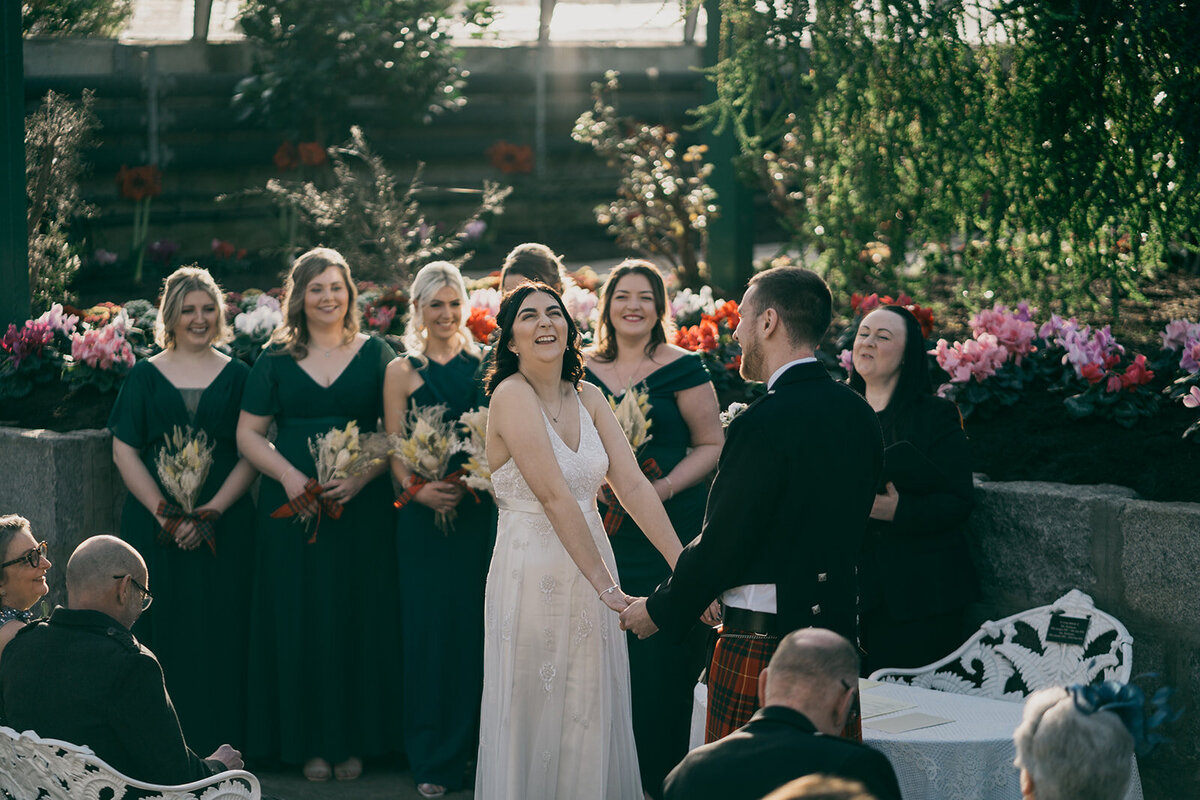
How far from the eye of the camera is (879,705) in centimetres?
405

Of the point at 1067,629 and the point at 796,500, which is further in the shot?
the point at 1067,629

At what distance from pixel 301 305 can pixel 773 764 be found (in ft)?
11.6

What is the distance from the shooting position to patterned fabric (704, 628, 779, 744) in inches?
141

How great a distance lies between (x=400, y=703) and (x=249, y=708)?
0.63m

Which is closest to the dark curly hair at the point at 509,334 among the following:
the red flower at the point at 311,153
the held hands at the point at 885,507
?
the held hands at the point at 885,507

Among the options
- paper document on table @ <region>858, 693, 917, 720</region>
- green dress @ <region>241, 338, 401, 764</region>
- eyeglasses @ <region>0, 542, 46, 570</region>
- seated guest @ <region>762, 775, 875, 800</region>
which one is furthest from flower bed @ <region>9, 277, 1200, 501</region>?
seated guest @ <region>762, 775, 875, 800</region>

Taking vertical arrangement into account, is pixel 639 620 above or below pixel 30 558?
below

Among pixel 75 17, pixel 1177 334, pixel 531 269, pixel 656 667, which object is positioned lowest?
pixel 656 667

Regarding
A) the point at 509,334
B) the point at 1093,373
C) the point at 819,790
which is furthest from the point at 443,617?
the point at 819,790

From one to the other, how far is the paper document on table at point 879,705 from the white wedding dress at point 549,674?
81 centimetres

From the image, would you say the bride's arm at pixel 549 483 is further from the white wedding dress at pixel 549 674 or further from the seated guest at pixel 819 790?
the seated guest at pixel 819 790

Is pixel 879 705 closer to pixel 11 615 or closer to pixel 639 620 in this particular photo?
pixel 639 620

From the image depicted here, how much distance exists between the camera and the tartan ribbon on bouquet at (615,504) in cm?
511

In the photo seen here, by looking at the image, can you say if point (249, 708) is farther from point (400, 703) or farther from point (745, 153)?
point (745, 153)
